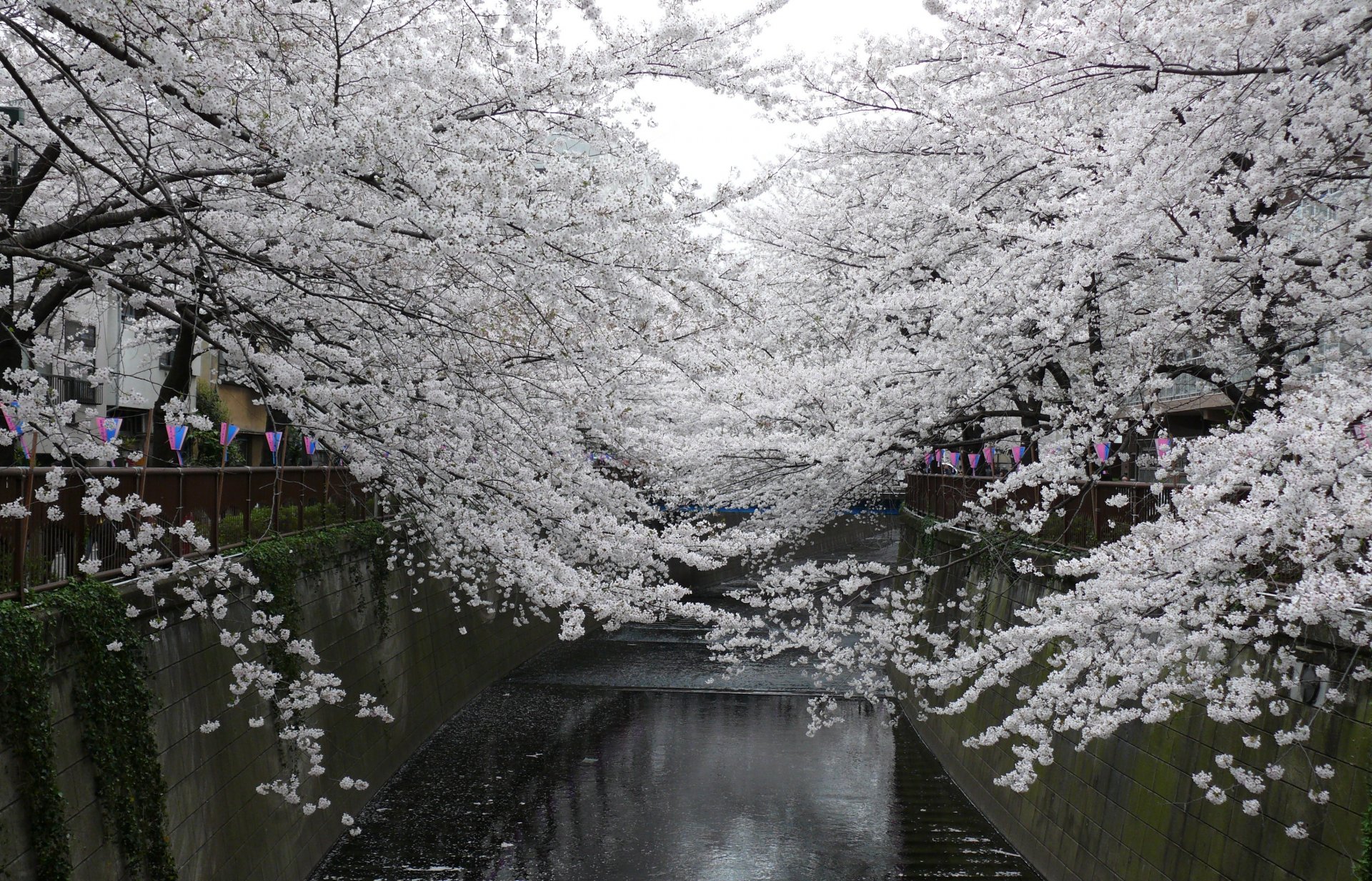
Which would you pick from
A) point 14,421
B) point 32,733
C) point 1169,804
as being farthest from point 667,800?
point 14,421

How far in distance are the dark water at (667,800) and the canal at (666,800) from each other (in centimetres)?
3

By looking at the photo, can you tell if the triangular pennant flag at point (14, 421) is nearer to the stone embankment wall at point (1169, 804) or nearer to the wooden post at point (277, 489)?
the wooden post at point (277, 489)

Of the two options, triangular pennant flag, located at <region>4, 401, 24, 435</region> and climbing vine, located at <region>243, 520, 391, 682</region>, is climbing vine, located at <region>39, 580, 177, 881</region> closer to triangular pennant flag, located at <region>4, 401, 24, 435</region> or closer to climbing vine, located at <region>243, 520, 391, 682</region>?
triangular pennant flag, located at <region>4, 401, 24, 435</region>

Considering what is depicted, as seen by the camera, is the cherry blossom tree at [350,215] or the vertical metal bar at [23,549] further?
the vertical metal bar at [23,549]

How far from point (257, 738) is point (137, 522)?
4.27 meters

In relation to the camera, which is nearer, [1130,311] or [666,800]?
[1130,311]

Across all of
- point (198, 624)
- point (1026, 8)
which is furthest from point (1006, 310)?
point (198, 624)

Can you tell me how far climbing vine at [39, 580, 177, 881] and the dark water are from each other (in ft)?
13.6

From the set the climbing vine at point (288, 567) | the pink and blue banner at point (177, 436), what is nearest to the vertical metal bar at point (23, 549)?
the climbing vine at point (288, 567)

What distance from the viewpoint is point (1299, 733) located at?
5469 millimetres

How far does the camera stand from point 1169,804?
8.60m

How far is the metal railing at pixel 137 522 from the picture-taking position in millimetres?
6672

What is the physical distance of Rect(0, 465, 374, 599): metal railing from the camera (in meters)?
6.67

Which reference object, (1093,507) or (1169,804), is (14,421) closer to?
(1169,804)
